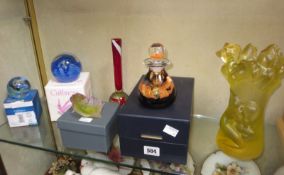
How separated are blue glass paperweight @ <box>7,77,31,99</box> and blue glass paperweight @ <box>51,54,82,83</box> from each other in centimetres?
9

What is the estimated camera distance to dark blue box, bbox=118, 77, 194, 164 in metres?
0.54

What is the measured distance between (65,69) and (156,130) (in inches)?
13.5

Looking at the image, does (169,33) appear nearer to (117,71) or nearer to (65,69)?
(117,71)

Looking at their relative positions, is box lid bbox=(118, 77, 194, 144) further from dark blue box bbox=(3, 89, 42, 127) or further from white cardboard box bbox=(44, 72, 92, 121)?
dark blue box bbox=(3, 89, 42, 127)

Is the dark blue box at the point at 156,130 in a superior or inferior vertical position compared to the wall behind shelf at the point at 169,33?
inferior

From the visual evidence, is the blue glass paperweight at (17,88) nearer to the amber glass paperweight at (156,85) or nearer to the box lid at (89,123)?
the box lid at (89,123)

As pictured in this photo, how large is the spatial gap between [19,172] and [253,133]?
764 mm

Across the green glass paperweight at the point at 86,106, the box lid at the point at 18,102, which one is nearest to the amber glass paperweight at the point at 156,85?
the green glass paperweight at the point at 86,106

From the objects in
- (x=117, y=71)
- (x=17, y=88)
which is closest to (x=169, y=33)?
(x=117, y=71)

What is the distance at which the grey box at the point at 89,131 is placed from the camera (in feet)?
1.96

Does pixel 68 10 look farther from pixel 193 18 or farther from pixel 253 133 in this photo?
pixel 253 133

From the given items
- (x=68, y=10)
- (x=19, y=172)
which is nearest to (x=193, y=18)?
(x=68, y=10)

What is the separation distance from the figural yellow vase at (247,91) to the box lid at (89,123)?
0.31m

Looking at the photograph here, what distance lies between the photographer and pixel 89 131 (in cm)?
60
